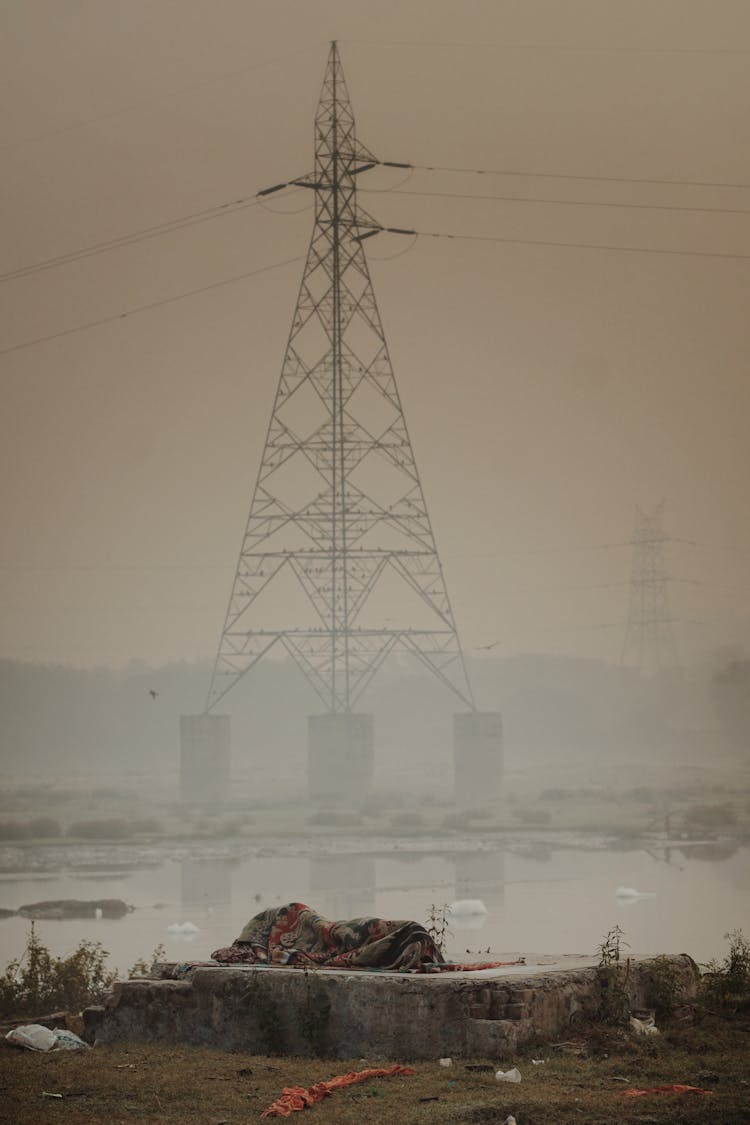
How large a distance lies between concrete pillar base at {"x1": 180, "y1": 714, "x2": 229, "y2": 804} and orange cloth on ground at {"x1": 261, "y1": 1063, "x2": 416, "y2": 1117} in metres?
8.41

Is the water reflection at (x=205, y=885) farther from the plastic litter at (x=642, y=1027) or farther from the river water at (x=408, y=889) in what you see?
the plastic litter at (x=642, y=1027)

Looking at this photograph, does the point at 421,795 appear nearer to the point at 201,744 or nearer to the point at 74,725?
the point at 201,744

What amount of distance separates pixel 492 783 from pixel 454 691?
100 centimetres

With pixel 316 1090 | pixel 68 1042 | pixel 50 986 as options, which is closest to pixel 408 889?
pixel 50 986

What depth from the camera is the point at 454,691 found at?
1484 cm

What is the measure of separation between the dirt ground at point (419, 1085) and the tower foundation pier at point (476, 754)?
7504mm

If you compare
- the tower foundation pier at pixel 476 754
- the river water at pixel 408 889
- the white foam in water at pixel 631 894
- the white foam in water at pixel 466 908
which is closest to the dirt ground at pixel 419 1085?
the river water at pixel 408 889

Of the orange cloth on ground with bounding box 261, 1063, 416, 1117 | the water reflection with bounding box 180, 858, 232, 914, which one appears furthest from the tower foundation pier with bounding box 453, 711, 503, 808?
the orange cloth on ground with bounding box 261, 1063, 416, 1117

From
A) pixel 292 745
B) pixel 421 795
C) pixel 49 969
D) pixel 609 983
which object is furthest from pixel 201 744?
pixel 609 983

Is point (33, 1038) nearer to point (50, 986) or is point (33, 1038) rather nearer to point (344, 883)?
point (50, 986)

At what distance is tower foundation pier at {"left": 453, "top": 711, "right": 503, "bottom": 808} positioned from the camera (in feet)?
48.6

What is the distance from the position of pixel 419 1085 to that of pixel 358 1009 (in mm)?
789

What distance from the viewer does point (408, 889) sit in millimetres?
13719

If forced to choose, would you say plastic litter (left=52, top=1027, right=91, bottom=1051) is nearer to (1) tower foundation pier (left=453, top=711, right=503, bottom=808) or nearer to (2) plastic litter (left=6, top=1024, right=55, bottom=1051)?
(2) plastic litter (left=6, top=1024, right=55, bottom=1051)
